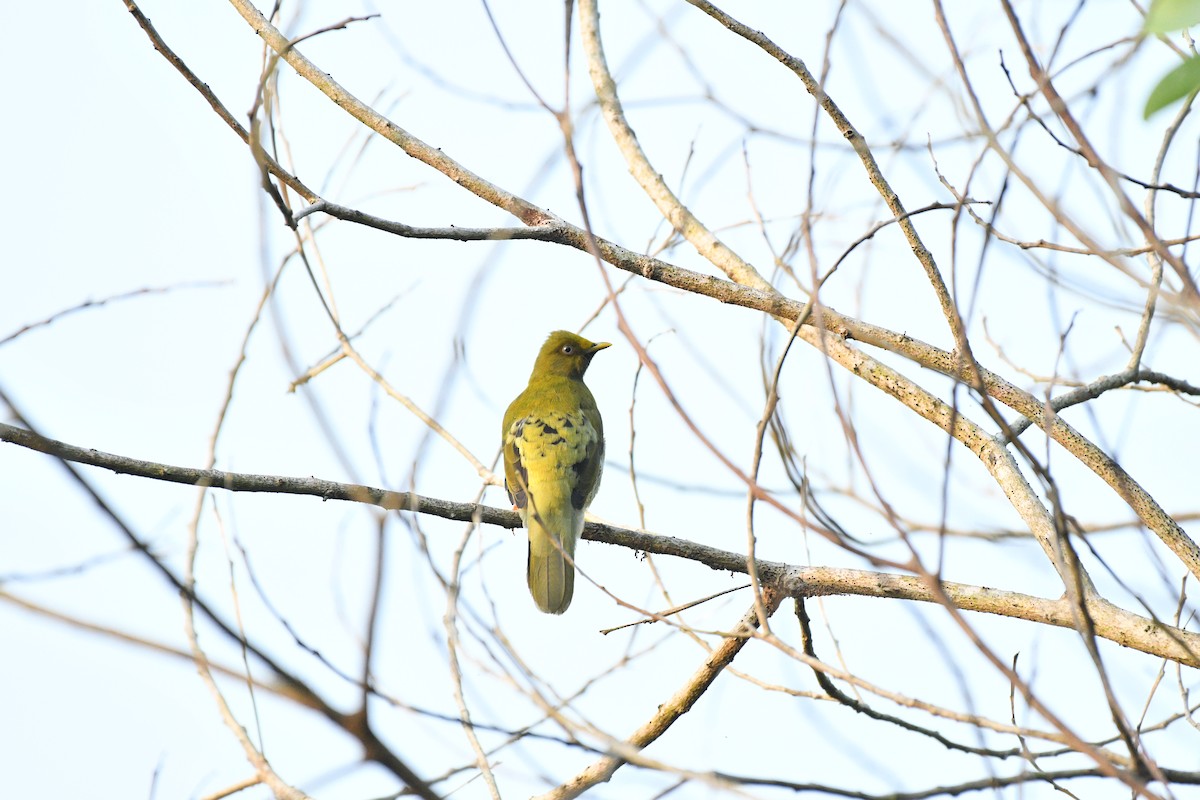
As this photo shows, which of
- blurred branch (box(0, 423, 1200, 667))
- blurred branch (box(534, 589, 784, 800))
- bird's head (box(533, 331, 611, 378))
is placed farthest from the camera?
bird's head (box(533, 331, 611, 378))

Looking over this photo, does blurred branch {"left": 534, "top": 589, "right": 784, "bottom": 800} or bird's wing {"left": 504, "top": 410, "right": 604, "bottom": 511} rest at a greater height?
bird's wing {"left": 504, "top": 410, "right": 604, "bottom": 511}

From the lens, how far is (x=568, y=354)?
8.88m

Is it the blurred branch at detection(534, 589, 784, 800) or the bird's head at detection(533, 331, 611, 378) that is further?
the bird's head at detection(533, 331, 611, 378)

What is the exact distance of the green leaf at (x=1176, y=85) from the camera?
165cm

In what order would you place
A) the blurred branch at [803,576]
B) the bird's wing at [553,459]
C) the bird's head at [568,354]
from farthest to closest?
the bird's head at [568,354], the bird's wing at [553,459], the blurred branch at [803,576]

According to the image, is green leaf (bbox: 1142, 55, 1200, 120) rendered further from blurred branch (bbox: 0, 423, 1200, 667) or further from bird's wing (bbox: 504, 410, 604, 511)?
bird's wing (bbox: 504, 410, 604, 511)

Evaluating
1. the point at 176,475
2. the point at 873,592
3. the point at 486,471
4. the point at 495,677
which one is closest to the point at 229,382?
the point at 176,475

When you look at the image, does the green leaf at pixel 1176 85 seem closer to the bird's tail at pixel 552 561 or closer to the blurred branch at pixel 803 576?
the blurred branch at pixel 803 576

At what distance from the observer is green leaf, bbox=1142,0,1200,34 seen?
5.00 ft

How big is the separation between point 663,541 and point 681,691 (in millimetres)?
788

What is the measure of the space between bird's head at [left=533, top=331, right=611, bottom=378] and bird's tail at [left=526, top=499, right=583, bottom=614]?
92.9 inches

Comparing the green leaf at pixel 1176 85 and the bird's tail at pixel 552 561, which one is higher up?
the bird's tail at pixel 552 561

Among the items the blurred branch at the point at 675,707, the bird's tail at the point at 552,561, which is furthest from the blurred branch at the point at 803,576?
the bird's tail at the point at 552,561

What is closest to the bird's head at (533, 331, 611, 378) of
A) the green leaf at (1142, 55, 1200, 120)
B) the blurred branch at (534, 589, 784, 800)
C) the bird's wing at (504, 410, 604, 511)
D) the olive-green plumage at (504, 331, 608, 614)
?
the olive-green plumage at (504, 331, 608, 614)
